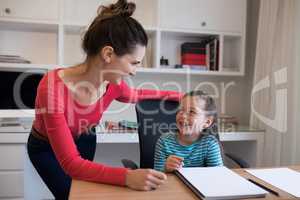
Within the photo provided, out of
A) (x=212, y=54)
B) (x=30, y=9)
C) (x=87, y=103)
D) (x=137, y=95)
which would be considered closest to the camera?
(x=87, y=103)

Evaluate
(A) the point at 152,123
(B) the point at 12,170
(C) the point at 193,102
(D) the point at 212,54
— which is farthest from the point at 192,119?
(B) the point at 12,170

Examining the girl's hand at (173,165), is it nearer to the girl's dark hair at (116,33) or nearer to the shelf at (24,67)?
the girl's dark hair at (116,33)

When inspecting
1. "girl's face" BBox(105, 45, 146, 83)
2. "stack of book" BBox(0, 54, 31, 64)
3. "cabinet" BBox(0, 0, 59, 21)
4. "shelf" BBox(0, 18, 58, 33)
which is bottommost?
"girl's face" BBox(105, 45, 146, 83)

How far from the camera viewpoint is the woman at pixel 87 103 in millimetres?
950

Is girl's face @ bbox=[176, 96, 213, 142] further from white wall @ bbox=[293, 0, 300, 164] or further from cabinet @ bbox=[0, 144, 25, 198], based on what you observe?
cabinet @ bbox=[0, 144, 25, 198]

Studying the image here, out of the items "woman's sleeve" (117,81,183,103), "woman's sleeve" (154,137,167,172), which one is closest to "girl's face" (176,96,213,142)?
"woman's sleeve" (154,137,167,172)

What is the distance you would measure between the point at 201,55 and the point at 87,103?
169cm

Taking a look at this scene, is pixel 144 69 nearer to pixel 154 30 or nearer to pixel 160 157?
pixel 154 30

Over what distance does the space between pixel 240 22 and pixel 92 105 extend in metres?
1.88

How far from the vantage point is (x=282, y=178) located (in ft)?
3.66

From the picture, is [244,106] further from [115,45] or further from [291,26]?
[115,45]

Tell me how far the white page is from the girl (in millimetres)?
243

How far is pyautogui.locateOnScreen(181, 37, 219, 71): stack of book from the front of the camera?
269cm

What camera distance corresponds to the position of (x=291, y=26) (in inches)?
89.4
